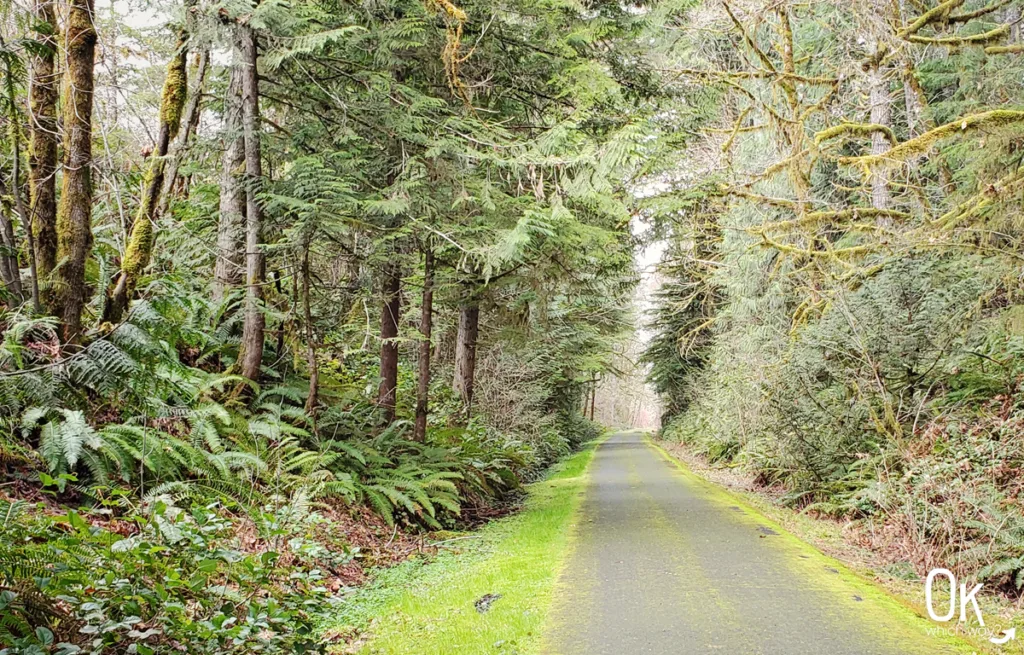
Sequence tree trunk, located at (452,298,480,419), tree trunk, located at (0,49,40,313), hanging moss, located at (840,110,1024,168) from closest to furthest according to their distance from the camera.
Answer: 1. tree trunk, located at (0,49,40,313)
2. hanging moss, located at (840,110,1024,168)
3. tree trunk, located at (452,298,480,419)

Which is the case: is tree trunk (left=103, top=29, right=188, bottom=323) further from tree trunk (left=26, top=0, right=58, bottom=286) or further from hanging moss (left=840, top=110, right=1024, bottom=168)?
hanging moss (left=840, top=110, right=1024, bottom=168)

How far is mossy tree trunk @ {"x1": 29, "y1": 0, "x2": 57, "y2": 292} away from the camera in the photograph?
17.5 feet

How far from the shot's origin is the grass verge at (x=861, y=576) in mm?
4734

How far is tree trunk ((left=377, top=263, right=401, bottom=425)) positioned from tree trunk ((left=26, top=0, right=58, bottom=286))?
4.19 metres

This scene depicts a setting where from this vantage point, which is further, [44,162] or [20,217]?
[44,162]

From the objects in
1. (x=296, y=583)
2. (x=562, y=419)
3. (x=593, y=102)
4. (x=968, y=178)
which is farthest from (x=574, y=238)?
(x=562, y=419)

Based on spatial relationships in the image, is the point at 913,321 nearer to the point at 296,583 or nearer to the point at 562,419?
the point at 296,583

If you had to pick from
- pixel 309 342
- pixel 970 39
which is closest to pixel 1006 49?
pixel 970 39

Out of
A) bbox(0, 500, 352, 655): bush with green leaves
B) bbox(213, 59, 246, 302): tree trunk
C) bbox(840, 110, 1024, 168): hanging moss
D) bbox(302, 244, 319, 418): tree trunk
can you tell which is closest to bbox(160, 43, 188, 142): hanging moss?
bbox(213, 59, 246, 302): tree trunk

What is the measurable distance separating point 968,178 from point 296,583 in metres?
9.54

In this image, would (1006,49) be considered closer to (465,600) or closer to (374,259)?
(374,259)

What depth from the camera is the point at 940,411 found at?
343 inches

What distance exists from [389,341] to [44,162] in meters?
4.71

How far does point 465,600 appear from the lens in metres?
5.73
